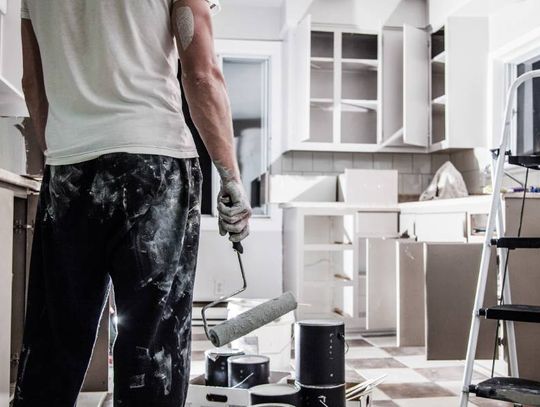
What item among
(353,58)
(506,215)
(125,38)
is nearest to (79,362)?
(125,38)

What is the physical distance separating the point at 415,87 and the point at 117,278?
381 centimetres

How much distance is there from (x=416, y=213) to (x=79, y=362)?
3127 mm

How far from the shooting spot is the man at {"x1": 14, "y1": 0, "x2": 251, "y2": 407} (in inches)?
39.7

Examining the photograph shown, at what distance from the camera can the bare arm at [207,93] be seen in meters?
1.12

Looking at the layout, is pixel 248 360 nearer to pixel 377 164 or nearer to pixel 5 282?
pixel 5 282

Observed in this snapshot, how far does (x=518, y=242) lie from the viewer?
2.15 m

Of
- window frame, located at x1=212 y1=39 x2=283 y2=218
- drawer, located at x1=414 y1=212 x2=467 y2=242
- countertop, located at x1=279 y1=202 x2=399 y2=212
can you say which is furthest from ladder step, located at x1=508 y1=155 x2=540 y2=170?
window frame, located at x1=212 y1=39 x2=283 y2=218

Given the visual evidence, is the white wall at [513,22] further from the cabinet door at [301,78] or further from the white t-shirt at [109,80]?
the white t-shirt at [109,80]

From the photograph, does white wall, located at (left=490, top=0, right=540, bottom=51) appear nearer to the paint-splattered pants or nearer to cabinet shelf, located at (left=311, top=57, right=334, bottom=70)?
cabinet shelf, located at (left=311, top=57, right=334, bottom=70)

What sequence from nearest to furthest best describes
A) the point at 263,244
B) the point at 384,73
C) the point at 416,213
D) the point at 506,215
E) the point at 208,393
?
the point at 208,393 → the point at 506,215 → the point at 416,213 → the point at 384,73 → the point at 263,244

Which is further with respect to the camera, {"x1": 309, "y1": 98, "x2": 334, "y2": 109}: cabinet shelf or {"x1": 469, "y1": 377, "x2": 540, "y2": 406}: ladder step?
{"x1": 309, "y1": 98, "x2": 334, "y2": 109}: cabinet shelf

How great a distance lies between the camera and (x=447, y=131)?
13.8 ft

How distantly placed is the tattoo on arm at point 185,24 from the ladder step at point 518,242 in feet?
4.93

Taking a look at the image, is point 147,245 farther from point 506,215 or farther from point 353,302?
point 353,302
